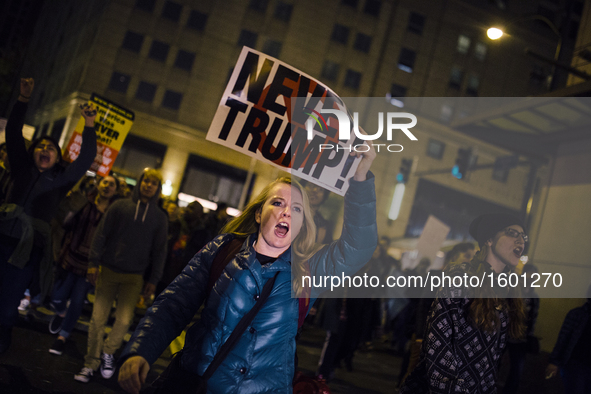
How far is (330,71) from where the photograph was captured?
31141 millimetres

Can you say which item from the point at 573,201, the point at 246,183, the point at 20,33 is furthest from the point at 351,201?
the point at 20,33

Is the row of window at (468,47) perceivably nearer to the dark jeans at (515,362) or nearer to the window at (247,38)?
the window at (247,38)

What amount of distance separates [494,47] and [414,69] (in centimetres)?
694

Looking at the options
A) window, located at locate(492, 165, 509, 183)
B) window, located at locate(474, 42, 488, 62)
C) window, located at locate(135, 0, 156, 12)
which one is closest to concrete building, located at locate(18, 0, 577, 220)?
window, located at locate(135, 0, 156, 12)

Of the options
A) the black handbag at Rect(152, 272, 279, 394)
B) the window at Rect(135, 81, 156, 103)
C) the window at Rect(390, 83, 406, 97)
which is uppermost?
the window at Rect(390, 83, 406, 97)

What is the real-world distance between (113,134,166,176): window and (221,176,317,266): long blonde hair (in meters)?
26.7

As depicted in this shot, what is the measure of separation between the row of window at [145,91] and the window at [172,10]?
4274mm

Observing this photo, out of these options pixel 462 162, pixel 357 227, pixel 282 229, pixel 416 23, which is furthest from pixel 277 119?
pixel 416 23

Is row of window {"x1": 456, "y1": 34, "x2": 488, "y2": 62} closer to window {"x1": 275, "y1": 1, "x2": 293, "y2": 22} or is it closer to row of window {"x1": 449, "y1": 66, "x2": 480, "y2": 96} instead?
row of window {"x1": 449, "y1": 66, "x2": 480, "y2": 96}

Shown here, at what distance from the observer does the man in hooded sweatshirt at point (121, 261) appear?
5.00 m

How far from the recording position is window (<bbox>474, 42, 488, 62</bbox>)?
34562 mm

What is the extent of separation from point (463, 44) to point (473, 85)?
2.91 metres

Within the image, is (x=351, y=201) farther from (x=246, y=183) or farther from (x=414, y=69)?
(x=414, y=69)

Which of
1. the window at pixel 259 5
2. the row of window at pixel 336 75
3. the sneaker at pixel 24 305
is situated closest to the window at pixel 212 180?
the row of window at pixel 336 75
